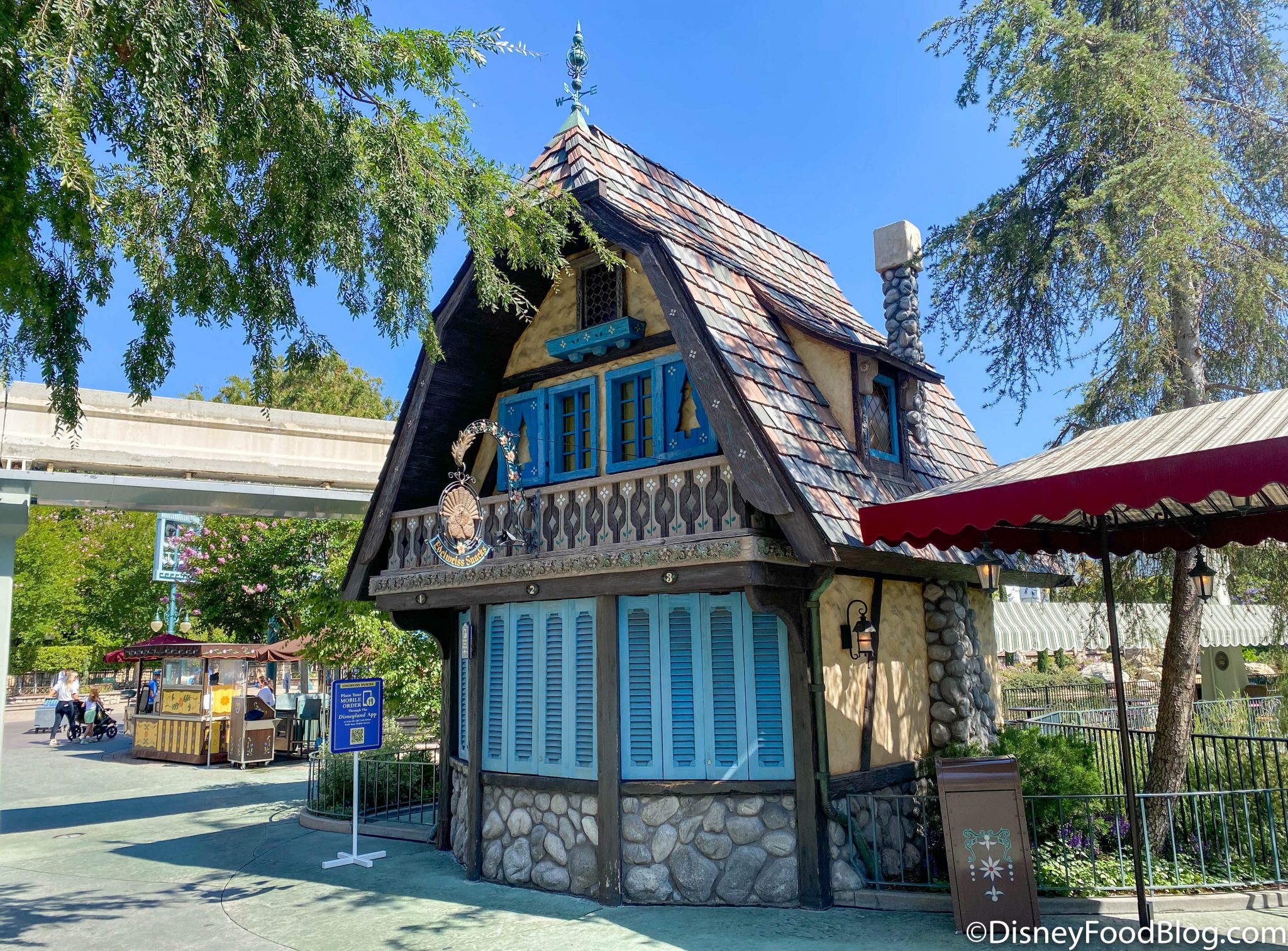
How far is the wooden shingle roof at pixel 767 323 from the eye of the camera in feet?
29.7

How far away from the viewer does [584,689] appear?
33.6 feet

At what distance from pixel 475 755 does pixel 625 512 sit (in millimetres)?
3590

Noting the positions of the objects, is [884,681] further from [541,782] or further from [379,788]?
[379,788]

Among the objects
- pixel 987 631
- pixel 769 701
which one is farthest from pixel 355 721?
pixel 987 631

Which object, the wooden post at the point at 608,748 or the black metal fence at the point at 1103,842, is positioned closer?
the black metal fence at the point at 1103,842

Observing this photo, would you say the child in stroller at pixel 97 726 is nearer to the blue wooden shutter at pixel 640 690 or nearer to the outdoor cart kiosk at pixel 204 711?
A: the outdoor cart kiosk at pixel 204 711

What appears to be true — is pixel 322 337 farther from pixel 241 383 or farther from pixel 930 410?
pixel 241 383

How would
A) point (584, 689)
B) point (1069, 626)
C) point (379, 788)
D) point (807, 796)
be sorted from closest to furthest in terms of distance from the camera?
1. point (807, 796)
2. point (584, 689)
3. point (379, 788)
4. point (1069, 626)

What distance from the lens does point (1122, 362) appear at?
11.1 metres

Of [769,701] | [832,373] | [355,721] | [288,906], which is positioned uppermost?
[832,373]

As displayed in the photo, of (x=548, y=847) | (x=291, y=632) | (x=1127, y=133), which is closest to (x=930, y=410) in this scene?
(x=1127, y=133)

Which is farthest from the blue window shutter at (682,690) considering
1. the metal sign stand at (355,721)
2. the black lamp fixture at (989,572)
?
the metal sign stand at (355,721)

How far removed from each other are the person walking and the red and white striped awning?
91.1ft

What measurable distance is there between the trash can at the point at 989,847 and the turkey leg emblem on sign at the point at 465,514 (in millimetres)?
5568
